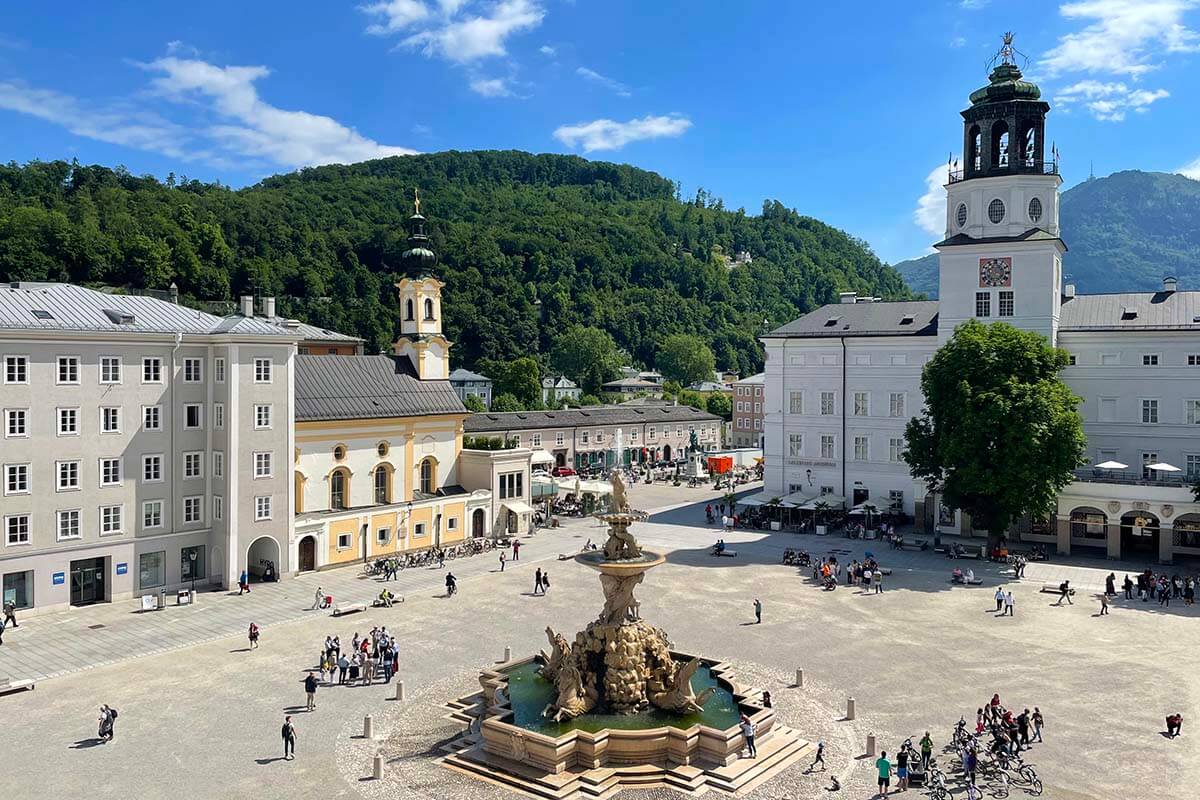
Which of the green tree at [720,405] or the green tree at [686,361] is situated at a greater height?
the green tree at [686,361]

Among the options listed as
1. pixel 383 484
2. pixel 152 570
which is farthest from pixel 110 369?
pixel 383 484

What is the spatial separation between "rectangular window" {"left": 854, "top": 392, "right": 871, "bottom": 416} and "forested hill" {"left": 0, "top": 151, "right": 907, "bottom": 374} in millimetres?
76001

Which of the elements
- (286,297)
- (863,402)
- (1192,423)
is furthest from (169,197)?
(1192,423)

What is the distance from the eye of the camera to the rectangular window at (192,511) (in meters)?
35.9

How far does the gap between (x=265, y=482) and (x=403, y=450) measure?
9848mm

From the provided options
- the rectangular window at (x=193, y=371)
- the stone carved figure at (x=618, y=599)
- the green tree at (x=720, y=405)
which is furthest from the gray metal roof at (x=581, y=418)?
the stone carved figure at (x=618, y=599)

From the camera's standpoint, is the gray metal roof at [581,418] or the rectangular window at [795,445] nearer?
the rectangular window at [795,445]

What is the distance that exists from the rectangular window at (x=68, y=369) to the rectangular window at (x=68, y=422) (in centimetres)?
107

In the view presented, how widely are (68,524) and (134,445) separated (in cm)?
363

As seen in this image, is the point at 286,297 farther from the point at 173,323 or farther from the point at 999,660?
the point at 999,660

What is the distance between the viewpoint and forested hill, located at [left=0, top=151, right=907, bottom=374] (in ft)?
337

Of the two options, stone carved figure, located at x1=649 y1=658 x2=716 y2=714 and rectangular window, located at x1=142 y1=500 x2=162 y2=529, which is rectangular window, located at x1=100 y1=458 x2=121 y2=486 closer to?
rectangular window, located at x1=142 y1=500 x2=162 y2=529

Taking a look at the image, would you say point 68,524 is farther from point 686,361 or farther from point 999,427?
point 686,361

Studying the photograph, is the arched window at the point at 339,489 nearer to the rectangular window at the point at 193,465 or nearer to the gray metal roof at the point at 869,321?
the rectangular window at the point at 193,465
